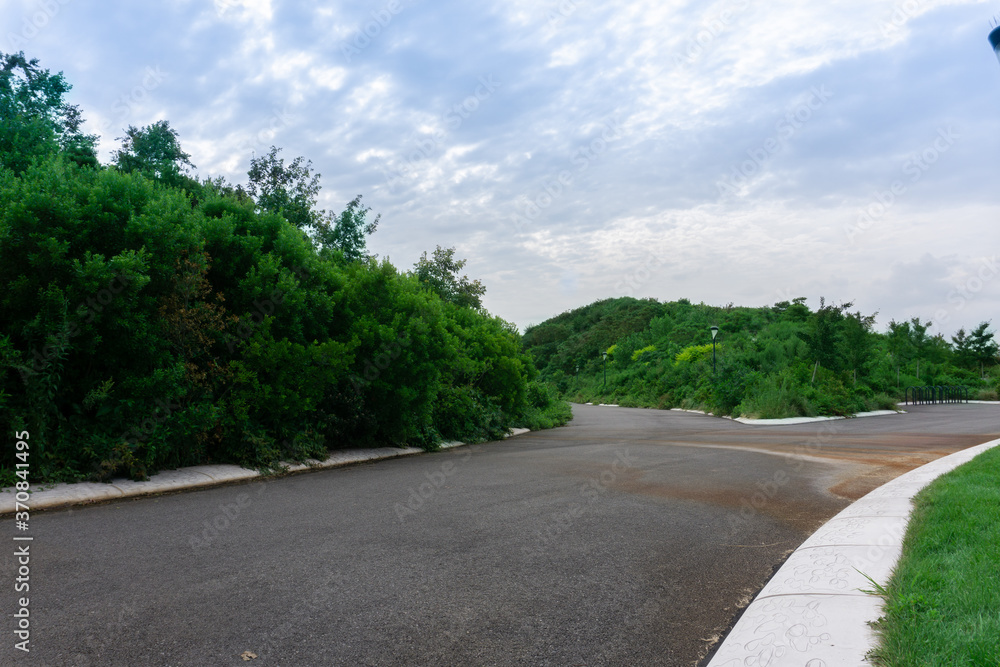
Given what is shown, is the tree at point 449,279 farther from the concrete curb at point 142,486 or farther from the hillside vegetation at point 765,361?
the concrete curb at point 142,486

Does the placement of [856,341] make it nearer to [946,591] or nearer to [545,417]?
[545,417]

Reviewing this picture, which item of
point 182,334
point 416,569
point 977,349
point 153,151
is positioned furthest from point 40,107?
point 977,349

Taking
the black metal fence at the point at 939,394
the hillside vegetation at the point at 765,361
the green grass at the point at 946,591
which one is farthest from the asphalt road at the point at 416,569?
the black metal fence at the point at 939,394

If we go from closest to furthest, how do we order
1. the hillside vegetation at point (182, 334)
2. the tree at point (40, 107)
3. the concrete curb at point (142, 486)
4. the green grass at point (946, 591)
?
the green grass at point (946, 591), the concrete curb at point (142, 486), the hillside vegetation at point (182, 334), the tree at point (40, 107)

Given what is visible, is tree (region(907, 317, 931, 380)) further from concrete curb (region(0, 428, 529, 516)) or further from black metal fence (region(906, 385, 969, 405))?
concrete curb (region(0, 428, 529, 516))

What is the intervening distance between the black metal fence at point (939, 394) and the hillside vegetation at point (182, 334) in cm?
3367

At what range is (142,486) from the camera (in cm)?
705

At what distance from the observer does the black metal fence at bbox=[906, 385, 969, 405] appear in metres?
36.0

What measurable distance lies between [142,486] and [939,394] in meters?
41.9

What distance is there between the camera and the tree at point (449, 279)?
31438 millimetres

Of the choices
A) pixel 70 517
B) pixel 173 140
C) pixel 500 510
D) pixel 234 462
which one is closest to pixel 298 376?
pixel 234 462

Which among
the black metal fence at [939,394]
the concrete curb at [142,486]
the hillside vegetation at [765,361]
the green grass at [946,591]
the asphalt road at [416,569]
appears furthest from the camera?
the black metal fence at [939,394]

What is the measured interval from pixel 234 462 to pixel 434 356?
476 cm

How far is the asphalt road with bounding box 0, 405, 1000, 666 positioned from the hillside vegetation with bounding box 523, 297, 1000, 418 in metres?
18.7
